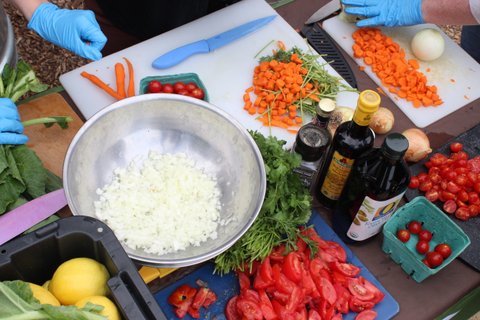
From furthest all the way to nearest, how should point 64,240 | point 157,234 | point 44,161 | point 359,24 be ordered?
point 359,24
point 44,161
point 157,234
point 64,240

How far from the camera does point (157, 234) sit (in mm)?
1606

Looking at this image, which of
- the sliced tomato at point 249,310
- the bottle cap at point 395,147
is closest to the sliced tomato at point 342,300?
the sliced tomato at point 249,310

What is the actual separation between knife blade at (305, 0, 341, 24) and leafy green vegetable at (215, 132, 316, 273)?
3.60ft

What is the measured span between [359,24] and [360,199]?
1.22 metres

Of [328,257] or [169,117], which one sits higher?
[169,117]

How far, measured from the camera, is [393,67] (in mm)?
2449

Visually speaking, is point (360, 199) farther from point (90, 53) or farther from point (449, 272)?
point (90, 53)

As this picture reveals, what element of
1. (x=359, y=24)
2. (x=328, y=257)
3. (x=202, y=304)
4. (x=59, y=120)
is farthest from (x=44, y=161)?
(x=359, y=24)

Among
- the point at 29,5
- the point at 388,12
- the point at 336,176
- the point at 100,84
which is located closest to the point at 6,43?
the point at 29,5

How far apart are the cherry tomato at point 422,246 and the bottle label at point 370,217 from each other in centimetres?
15

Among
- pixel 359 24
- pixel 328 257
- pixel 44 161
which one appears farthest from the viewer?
pixel 359 24

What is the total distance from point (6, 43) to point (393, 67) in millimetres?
1881

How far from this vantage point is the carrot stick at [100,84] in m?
2.20

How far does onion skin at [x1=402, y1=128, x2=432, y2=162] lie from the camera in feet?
6.73
